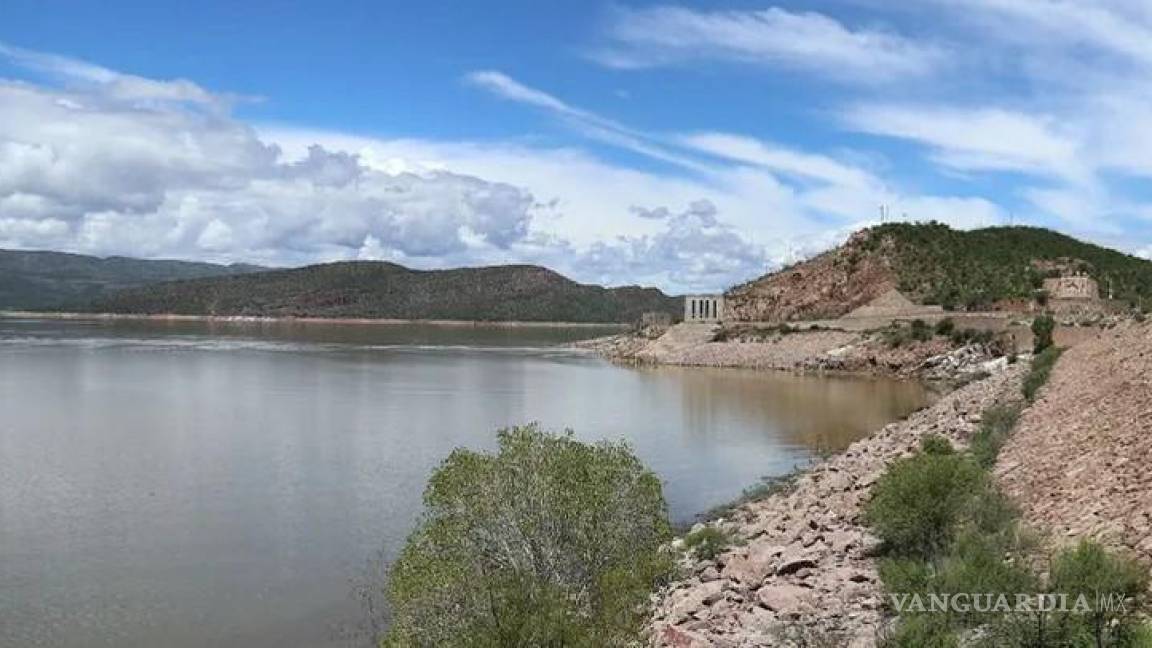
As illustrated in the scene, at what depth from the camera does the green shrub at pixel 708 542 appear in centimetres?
1657

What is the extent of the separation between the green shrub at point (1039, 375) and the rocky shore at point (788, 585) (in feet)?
26.4

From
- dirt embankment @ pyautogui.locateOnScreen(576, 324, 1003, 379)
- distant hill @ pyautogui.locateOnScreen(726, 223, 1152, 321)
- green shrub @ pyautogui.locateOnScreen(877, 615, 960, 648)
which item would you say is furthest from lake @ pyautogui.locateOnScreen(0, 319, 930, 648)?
distant hill @ pyautogui.locateOnScreen(726, 223, 1152, 321)

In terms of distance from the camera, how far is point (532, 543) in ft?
42.3

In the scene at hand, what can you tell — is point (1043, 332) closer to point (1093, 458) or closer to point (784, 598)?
point (1093, 458)

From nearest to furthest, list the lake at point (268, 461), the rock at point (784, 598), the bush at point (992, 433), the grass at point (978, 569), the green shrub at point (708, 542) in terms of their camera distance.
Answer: the grass at point (978, 569)
the rock at point (784, 598)
the green shrub at point (708, 542)
the lake at point (268, 461)
the bush at point (992, 433)

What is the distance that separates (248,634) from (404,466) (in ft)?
47.5

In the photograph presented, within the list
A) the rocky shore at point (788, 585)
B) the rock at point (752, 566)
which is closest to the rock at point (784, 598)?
the rocky shore at point (788, 585)

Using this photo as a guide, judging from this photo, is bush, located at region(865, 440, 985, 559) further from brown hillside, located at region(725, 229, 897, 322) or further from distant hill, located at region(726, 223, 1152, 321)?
brown hillside, located at region(725, 229, 897, 322)

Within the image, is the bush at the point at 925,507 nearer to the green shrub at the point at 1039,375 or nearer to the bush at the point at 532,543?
the bush at the point at 532,543

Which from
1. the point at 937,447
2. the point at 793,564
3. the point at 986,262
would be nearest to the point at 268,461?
the point at 937,447

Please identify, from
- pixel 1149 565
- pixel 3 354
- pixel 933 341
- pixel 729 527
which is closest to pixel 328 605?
pixel 729 527

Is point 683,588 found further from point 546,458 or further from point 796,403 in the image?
point 796,403

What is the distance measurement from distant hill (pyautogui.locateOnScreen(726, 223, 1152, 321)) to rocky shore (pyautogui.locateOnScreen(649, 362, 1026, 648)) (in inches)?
2858

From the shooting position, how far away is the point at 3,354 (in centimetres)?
8794
